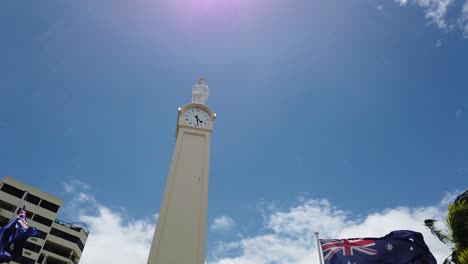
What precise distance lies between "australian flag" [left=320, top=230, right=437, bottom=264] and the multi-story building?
37.8 metres

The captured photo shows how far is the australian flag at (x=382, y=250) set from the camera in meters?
11.3

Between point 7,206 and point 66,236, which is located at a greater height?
point 7,206

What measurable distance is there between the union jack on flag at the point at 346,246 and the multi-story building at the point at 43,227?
123 feet

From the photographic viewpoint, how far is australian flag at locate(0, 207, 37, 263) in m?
14.5

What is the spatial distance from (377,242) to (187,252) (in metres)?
6.92

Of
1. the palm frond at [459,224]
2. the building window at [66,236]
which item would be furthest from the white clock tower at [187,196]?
the building window at [66,236]

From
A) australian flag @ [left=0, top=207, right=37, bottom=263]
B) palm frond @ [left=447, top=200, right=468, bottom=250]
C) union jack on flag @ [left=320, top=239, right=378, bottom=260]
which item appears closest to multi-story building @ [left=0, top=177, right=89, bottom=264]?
australian flag @ [left=0, top=207, right=37, bottom=263]

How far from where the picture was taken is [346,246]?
1206 cm

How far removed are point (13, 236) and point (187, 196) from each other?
756cm

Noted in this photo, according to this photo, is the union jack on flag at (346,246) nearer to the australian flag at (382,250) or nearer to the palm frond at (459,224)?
the australian flag at (382,250)

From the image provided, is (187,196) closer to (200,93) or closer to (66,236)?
(200,93)

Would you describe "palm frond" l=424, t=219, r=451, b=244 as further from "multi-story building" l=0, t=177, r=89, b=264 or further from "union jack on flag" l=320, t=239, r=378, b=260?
"multi-story building" l=0, t=177, r=89, b=264

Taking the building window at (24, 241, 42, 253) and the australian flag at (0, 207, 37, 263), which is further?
the building window at (24, 241, 42, 253)

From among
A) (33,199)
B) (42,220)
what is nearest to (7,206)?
(33,199)
